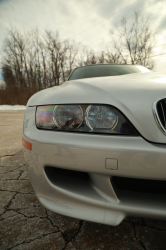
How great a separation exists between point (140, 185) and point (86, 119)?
475mm

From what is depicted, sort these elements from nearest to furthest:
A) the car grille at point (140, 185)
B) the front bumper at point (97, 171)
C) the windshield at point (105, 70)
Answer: the front bumper at point (97, 171) < the car grille at point (140, 185) < the windshield at point (105, 70)

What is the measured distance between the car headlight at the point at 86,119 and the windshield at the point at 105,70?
Result: 133cm

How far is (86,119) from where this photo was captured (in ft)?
2.88

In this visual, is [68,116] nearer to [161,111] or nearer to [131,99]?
[131,99]

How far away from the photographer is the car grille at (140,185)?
0.84 metres

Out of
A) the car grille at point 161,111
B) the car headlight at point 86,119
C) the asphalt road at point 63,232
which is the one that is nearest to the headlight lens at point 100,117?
the car headlight at point 86,119

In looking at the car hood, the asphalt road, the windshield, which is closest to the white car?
the car hood

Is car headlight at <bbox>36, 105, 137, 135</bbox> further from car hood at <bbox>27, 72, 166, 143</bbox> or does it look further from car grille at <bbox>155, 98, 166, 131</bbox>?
car grille at <bbox>155, 98, 166, 131</bbox>

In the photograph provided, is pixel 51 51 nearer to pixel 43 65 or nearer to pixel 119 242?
pixel 43 65

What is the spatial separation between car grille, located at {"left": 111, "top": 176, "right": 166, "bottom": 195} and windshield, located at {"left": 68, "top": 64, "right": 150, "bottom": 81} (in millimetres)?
1580

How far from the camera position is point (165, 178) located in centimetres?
72

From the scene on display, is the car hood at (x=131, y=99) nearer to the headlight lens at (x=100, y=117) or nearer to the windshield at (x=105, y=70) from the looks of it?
the headlight lens at (x=100, y=117)

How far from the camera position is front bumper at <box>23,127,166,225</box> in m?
0.72

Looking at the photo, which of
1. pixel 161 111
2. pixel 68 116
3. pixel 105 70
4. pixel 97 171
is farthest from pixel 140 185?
pixel 105 70
